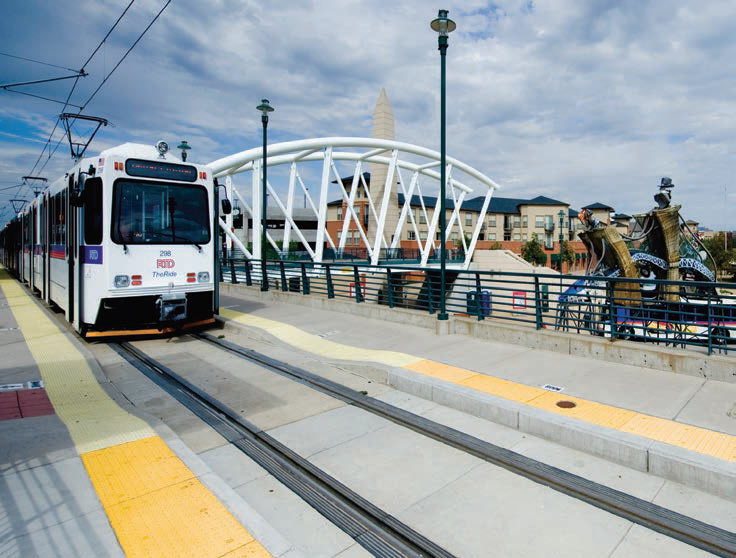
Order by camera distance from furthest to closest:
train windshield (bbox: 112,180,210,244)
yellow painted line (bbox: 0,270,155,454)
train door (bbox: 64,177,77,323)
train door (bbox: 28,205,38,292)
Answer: train door (bbox: 28,205,38,292) → train door (bbox: 64,177,77,323) → train windshield (bbox: 112,180,210,244) → yellow painted line (bbox: 0,270,155,454)

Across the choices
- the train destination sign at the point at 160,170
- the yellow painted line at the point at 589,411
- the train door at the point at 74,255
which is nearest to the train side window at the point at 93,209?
the train door at the point at 74,255

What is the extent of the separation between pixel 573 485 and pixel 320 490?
2254mm

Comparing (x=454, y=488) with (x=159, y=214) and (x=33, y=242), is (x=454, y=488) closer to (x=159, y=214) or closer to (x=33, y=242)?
(x=159, y=214)

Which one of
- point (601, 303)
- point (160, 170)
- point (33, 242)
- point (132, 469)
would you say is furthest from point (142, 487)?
point (33, 242)

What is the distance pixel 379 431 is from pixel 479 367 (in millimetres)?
2746

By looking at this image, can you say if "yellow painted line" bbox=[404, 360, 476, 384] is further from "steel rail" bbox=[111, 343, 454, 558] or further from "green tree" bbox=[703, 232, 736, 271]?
"green tree" bbox=[703, 232, 736, 271]

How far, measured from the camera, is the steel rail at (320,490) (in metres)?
3.51

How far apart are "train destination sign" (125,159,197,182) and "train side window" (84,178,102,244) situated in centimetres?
68

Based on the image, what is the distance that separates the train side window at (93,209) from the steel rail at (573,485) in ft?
19.8

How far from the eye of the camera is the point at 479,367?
7.70 meters

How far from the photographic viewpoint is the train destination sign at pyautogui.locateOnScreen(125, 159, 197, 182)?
9586mm

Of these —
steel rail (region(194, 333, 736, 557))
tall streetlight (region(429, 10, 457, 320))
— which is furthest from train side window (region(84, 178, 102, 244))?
tall streetlight (region(429, 10, 457, 320))

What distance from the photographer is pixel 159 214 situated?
10094 millimetres

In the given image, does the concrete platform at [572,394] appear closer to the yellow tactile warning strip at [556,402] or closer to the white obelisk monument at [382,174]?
the yellow tactile warning strip at [556,402]
